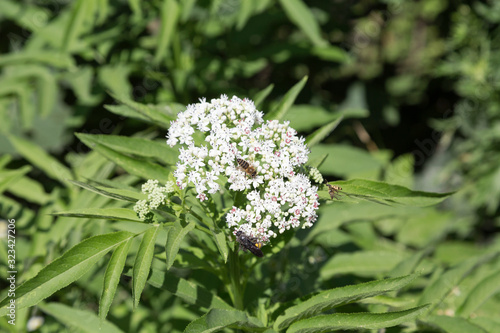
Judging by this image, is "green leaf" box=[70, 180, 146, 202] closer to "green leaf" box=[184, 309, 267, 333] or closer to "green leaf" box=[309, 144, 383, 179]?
"green leaf" box=[184, 309, 267, 333]

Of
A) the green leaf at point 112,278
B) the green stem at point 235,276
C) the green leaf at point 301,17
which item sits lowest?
the green leaf at point 112,278

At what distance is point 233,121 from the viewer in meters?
1.80

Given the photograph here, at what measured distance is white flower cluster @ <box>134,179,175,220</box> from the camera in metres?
1.65

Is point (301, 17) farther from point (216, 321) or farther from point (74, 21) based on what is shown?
point (216, 321)

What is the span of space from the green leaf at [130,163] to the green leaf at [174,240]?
447 millimetres

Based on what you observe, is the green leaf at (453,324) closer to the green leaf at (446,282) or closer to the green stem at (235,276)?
the green leaf at (446,282)

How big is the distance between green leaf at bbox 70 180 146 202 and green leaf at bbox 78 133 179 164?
0.99ft

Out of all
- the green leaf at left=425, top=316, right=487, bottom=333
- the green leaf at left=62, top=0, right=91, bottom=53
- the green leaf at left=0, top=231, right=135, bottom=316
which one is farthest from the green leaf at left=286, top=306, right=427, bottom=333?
the green leaf at left=62, top=0, right=91, bottom=53

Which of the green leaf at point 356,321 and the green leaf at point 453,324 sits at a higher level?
the green leaf at point 453,324

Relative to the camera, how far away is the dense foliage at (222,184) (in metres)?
1.78

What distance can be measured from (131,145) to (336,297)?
1078mm

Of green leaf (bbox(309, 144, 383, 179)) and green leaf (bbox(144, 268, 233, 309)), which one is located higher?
green leaf (bbox(309, 144, 383, 179))

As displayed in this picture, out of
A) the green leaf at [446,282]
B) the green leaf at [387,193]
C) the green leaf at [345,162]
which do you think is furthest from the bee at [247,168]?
the green leaf at [345,162]

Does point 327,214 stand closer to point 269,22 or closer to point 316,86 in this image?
point 269,22
